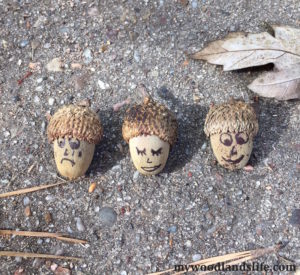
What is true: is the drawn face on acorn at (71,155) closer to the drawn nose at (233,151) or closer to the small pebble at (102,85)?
the small pebble at (102,85)

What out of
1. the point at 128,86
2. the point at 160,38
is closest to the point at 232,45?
the point at 160,38

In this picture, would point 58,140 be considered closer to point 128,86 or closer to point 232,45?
point 128,86

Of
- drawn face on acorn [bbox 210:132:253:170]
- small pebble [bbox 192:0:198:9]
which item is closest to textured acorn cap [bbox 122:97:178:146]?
drawn face on acorn [bbox 210:132:253:170]

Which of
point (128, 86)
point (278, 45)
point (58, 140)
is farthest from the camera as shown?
point (128, 86)

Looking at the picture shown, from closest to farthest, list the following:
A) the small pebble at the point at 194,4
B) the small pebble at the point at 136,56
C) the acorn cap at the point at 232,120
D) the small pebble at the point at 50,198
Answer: the acorn cap at the point at 232,120 < the small pebble at the point at 50,198 < the small pebble at the point at 136,56 < the small pebble at the point at 194,4

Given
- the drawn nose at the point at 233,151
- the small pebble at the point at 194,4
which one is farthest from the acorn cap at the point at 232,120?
the small pebble at the point at 194,4
